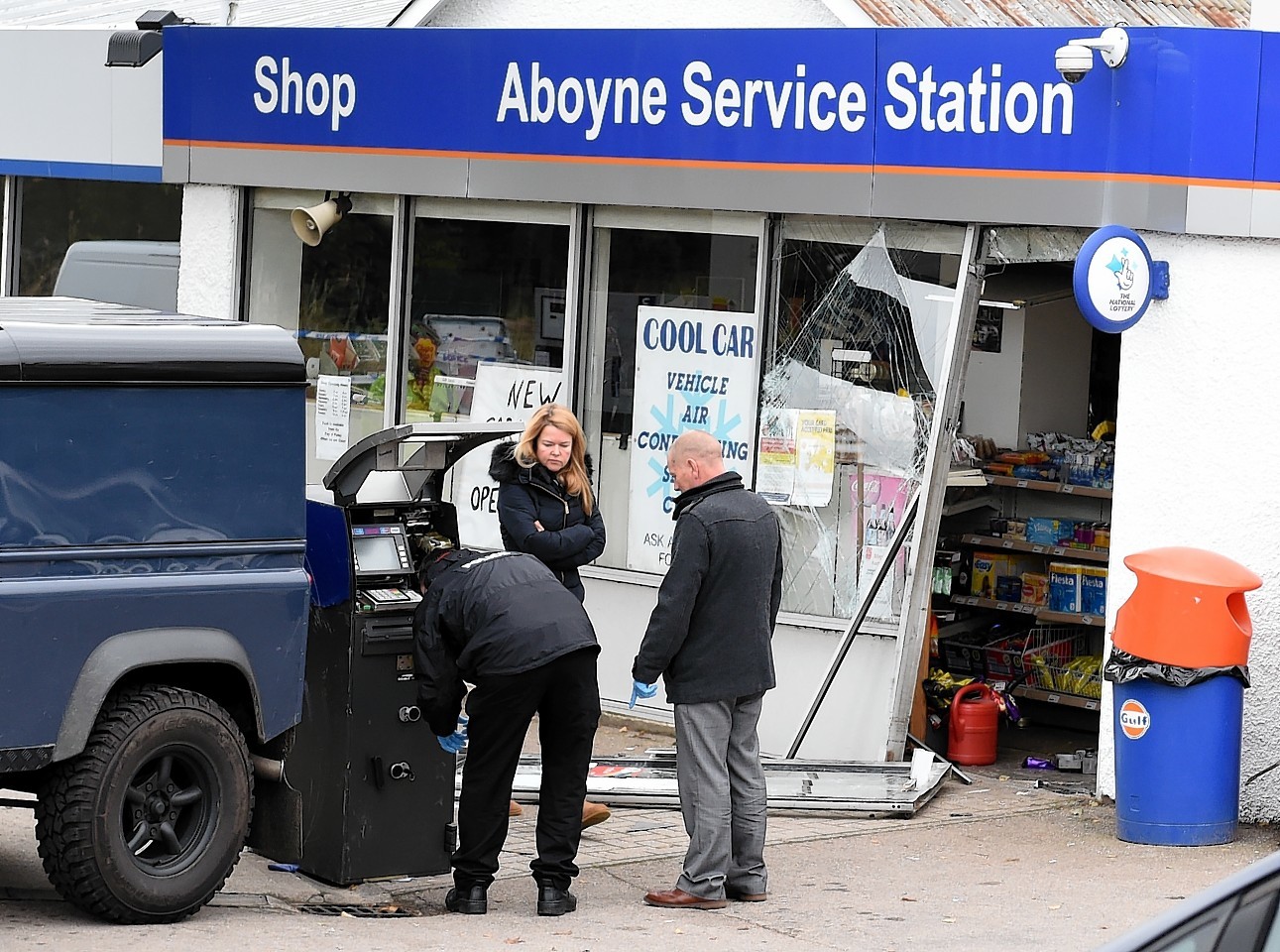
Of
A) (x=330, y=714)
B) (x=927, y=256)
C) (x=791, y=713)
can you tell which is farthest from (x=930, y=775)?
(x=330, y=714)

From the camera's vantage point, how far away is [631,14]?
10.8 metres

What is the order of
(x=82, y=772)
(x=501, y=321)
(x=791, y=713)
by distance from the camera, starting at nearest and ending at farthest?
(x=82, y=772)
(x=791, y=713)
(x=501, y=321)

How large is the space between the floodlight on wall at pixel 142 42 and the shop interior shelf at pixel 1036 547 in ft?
19.4

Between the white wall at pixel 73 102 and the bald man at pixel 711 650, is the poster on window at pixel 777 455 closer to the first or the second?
the bald man at pixel 711 650

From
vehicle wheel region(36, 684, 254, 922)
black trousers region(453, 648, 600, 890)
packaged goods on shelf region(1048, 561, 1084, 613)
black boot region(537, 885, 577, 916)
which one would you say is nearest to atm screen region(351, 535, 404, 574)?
black trousers region(453, 648, 600, 890)

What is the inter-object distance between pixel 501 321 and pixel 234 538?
460cm

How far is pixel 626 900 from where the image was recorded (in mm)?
7172

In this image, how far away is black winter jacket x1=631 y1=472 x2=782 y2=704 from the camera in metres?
6.92

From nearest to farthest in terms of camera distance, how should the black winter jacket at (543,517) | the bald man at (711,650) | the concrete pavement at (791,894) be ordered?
the concrete pavement at (791,894)
the bald man at (711,650)
the black winter jacket at (543,517)

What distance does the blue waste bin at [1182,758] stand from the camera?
7.91 metres

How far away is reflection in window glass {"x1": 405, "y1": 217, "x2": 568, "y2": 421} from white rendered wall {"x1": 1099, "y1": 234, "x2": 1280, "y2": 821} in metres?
3.58

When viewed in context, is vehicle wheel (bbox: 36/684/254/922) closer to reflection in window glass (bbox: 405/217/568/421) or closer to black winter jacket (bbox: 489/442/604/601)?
black winter jacket (bbox: 489/442/604/601)

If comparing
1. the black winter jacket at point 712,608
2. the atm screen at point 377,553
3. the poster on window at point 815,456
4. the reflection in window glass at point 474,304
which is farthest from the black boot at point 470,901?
the reflection in window glass at point 474,304

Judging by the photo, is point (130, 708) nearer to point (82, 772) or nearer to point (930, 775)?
point (82, 772)
